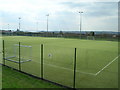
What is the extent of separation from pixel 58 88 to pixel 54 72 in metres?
2.09

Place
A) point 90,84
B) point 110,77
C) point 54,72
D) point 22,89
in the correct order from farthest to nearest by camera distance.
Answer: point 54,72 < point 110,77 < point 90,84 < point 22,89

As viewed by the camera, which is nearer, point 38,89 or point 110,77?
point 38,89

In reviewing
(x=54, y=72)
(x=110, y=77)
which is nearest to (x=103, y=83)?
(x=110, y=77)

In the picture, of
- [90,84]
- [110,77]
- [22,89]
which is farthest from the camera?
[110,77]

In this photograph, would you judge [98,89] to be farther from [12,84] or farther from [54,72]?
[12,84]

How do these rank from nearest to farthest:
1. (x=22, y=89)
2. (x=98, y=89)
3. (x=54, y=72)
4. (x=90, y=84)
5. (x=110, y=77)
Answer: (x=22, y=89)
(x=98, y=89)
(x=90, y=84)
(x=110, y=77)
(x=54, y=72)

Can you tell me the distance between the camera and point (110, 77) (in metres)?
6.45

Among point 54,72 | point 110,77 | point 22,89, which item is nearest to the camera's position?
point 22,89

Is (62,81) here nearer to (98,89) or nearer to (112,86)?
(98,89)

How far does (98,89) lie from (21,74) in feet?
11.9

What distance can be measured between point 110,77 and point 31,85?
3765mm

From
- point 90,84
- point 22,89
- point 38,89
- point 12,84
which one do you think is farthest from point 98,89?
point 12,84

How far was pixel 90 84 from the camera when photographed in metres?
5.54

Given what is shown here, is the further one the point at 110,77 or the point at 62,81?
the point at 110,77
